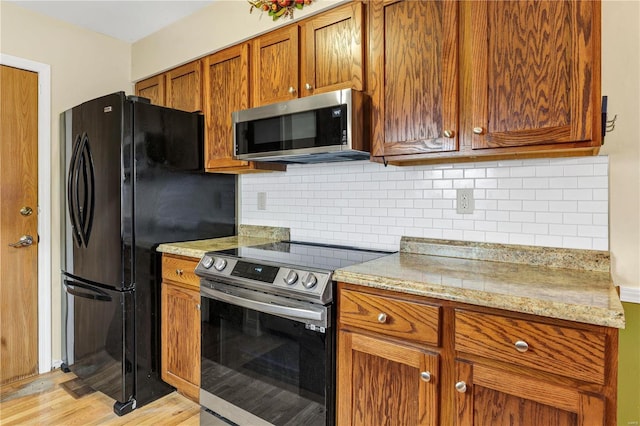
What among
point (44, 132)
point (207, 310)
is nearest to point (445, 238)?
point (207, 310)

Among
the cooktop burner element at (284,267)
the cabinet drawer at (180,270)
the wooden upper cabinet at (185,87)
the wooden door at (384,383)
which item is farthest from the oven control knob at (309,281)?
the wooden upper cabinet at (185,87)

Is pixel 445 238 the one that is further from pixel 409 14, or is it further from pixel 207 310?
pixel 207 310

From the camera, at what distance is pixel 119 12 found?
97.2 inches

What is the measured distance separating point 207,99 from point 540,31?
183 centimetres

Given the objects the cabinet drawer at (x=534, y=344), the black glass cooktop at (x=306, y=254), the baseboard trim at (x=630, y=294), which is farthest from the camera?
the black glass cooktop at (x=306, y=254)

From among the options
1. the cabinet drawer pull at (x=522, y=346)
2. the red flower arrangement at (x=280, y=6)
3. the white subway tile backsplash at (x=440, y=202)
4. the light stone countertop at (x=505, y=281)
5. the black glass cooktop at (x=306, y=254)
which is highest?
the red flower arrangement at (x=280, y=6)

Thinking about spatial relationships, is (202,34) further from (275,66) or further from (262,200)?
(262,200)

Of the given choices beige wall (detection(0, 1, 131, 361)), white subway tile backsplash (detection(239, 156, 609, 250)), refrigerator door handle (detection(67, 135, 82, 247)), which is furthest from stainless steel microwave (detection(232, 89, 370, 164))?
beige wall (detection(0, 1, 131, 361))

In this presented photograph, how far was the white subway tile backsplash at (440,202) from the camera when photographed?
4.93ft

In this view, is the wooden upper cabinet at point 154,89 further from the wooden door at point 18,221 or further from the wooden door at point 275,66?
the wooden door at point 275,66

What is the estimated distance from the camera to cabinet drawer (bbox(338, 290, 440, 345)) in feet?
4.06

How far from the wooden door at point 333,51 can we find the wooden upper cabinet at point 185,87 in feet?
2.84

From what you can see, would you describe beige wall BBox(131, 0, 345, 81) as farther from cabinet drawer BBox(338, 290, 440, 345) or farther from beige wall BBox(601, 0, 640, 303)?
cabinet drawer BBox(338, 290, 440, 345)

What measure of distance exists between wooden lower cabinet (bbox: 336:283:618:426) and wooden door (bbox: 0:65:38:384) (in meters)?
2.26
